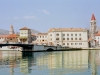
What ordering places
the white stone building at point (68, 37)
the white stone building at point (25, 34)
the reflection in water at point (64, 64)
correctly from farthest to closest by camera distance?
the white stone building at point (25, 34) → the white stone building at point (68, 37) → the reflection in water at point (64, 64)

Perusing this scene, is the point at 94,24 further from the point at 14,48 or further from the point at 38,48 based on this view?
the point at 38,48

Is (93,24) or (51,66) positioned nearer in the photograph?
(51,66)

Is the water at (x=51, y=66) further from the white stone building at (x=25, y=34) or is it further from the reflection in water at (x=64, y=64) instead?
the white stone building at (x=25, y=34)

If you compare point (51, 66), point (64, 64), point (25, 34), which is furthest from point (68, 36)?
point (51, 66)

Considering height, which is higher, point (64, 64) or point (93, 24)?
point (93, 24)

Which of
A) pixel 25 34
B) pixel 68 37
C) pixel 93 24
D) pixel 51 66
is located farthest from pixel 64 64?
pixel 93 24

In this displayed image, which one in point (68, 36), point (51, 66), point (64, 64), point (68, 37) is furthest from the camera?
point (68, 36)

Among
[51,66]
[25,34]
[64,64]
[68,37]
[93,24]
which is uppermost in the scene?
[93,24]

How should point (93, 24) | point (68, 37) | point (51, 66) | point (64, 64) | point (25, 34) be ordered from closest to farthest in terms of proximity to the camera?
point (51, 66) → point (64, 64) → point (68, 37) → point (25, 34) → point (93, 24)

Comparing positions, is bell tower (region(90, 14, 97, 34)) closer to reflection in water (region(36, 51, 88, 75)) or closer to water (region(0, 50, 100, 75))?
reflection in water (region(36, 51, 88, 75))

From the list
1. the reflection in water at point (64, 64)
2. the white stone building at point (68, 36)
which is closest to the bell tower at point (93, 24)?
the white stone building at point (68, 36)

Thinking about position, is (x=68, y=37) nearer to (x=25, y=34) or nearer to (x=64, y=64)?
(x=25, y=34)

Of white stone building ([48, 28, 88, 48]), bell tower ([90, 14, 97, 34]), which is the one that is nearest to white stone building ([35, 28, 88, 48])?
white stone building ([48, 28, 88, 48])

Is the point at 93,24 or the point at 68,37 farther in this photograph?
the point at 93,24
